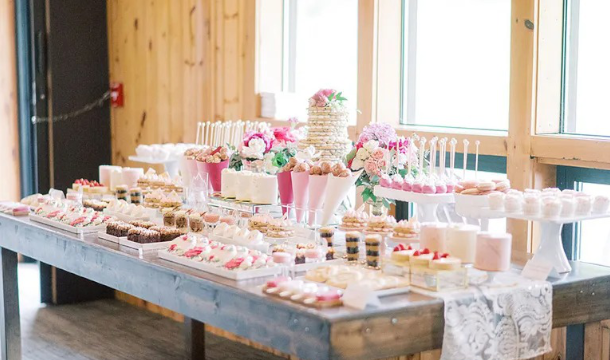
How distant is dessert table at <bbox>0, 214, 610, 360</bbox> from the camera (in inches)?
96.5

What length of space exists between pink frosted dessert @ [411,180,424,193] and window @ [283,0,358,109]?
166 centimetres

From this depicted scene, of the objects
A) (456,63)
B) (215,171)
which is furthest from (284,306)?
(456,63)

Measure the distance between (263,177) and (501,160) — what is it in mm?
1060

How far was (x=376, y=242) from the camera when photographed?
295 centimetres

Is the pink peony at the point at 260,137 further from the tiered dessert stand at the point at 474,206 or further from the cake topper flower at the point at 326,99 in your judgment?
the tiered dessert stand at the point at 474,206

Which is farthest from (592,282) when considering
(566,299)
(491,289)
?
(491,289)

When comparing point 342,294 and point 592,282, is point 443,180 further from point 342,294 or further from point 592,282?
point 342,294

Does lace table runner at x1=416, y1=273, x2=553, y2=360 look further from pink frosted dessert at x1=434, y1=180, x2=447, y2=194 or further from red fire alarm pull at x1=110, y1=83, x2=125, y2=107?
red fire alarm pull at x1=110, y1=83, x2=125, y2=107

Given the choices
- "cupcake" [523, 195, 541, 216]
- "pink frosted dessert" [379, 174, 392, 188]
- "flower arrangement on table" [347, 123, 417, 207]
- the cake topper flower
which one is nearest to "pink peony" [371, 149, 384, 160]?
"flower arrangement on table" [347, 123, 417, 207]

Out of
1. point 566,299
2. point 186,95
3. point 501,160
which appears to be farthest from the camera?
point 186,95

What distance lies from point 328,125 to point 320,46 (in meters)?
1.36

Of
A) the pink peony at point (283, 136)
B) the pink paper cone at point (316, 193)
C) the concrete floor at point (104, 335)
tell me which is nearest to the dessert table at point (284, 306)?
the pink paper cone at point (316, 193)

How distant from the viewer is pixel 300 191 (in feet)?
12.5

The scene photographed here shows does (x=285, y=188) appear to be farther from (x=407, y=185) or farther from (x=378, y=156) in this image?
(x=407, y=185)
